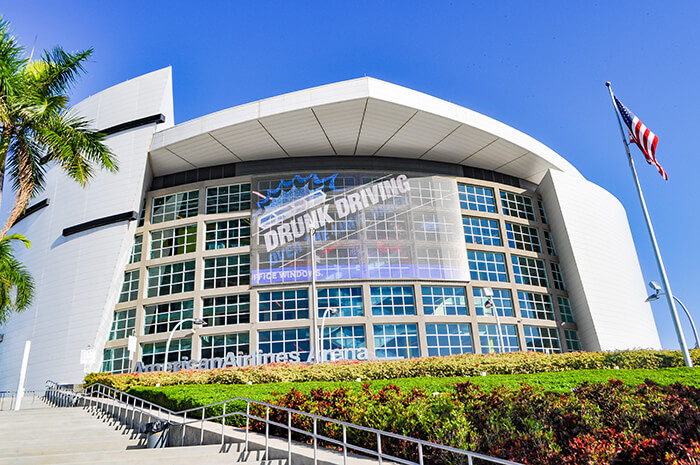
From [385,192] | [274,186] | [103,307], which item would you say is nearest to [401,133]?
[385,192]

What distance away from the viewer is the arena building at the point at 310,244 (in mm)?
34750

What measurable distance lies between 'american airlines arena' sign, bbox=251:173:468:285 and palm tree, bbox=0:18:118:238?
2166 cm

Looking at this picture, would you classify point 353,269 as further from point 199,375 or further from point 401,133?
point 199,375

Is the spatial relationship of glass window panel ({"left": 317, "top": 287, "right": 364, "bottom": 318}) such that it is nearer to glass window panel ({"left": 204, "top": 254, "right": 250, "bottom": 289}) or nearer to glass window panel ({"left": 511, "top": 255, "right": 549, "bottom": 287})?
glass window panel ({"left": 204, "top": 254, "right": 250, "bottom": 289})

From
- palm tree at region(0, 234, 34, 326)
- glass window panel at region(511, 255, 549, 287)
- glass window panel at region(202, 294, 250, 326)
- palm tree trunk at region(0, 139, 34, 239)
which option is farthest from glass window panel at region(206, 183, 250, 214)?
palm tree trunk at region(0, 139, 34, 239)

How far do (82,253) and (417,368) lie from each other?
29.8m

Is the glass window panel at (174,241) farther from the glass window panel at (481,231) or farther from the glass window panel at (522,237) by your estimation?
the glass window panel at (522,237)

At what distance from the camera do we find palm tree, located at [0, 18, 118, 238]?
1229 centimetres

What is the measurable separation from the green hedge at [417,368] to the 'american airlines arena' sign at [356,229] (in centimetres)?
1423

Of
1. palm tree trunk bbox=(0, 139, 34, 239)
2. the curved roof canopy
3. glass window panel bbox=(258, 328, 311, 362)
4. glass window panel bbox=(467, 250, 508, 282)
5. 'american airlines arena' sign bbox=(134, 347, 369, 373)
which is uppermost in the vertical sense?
the curved roof canopy

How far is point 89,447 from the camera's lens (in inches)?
408

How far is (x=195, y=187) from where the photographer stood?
3969 centimetres

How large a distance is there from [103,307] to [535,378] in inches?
1225

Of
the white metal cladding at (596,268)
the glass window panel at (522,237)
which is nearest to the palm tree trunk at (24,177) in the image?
the glass window panel at (522,237)
